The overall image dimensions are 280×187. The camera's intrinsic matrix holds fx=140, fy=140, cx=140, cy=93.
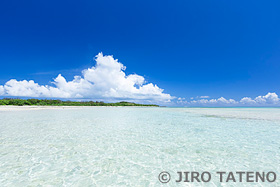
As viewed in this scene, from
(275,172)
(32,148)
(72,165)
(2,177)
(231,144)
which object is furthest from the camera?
(231,144)

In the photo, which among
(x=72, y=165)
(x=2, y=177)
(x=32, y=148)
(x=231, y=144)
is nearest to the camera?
(x=2, y=177)

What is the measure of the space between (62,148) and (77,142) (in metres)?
0.97

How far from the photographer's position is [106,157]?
542 centimetres

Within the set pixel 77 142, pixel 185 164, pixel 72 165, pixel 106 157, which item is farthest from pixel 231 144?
pixel 77 142

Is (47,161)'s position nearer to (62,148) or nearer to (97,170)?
(62,148)

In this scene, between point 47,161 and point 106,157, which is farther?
point 106,157

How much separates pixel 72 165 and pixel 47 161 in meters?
1.04

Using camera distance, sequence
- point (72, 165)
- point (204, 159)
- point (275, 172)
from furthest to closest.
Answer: point (204, 159) < point (72, 165) < point (275, 172)

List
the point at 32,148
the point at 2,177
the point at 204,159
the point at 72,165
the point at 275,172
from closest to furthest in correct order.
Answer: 1. the point at 2,177
2. the point at 275,172
3. the point at 72,165
4. the point at 204,159
5. the point at 32,148

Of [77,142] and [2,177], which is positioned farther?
[77,142]

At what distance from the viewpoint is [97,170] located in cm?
438

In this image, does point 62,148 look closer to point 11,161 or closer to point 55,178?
point 11,161

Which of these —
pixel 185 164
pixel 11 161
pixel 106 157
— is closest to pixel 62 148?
pixel 11 161

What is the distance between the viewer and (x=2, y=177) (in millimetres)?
3807
